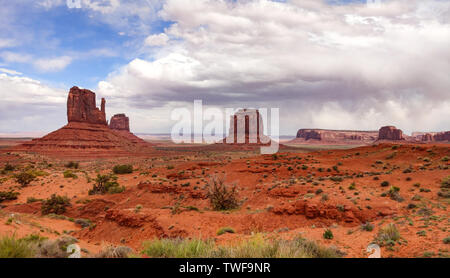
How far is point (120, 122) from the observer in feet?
531

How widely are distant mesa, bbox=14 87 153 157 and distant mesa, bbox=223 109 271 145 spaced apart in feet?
159

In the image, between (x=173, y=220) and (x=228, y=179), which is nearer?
(x=173, y=220)

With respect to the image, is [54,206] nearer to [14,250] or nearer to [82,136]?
[14,250]

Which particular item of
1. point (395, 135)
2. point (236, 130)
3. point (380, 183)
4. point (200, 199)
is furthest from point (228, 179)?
point (395, 135)

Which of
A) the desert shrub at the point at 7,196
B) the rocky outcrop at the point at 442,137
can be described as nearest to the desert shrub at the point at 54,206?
the desert shrub at the point at 7,196

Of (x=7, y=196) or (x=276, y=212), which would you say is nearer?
(x=276, y=212)

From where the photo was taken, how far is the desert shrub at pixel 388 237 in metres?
7.86

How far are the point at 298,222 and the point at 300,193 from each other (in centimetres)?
584

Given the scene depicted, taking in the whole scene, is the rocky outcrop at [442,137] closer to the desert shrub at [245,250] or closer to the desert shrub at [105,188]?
the desert shrub at [105,188]

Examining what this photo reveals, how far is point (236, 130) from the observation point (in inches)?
4783

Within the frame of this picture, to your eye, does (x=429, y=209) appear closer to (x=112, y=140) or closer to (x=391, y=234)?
(x=391, y=234)

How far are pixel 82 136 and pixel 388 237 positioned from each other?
9188 cm

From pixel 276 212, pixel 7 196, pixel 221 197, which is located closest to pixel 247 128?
pixel 7 196

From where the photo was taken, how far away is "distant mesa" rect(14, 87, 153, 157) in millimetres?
74938
